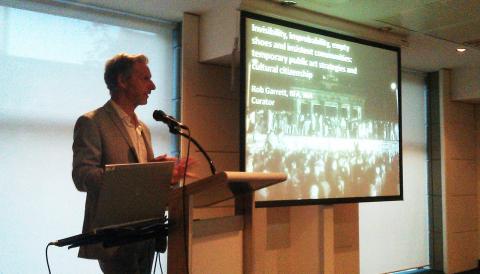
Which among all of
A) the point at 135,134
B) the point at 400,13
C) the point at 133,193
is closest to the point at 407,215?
the point at 400,13

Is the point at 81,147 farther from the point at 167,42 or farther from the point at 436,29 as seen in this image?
the point at 436,29

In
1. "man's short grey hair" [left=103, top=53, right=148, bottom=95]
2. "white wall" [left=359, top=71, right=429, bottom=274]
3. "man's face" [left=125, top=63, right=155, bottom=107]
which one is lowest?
"white wall" [left=359, top=71, right=429, bottom=274]

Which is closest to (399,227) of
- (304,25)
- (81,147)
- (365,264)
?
(365,264)

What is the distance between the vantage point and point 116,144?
2.04 m

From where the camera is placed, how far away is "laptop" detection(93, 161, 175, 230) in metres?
1.53

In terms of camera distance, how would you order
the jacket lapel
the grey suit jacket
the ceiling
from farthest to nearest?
the ceiling → the jacket lapel → the grey suit jacket

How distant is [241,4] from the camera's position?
3.70 meters

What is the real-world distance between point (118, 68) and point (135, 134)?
321mm

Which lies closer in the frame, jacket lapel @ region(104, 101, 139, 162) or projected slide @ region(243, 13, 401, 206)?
jacket lapel @ region(104, 101, 139, 162)

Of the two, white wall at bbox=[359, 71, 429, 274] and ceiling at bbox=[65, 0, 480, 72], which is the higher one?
ceiling at bbox=[65, 0, 480, 72]

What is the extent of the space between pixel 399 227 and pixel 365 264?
0.75m

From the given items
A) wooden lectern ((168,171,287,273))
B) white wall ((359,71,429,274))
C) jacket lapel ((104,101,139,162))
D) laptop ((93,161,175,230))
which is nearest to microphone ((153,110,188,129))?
laptop ((93,161,175,230))

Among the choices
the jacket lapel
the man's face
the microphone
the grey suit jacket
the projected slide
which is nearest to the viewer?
the microphone

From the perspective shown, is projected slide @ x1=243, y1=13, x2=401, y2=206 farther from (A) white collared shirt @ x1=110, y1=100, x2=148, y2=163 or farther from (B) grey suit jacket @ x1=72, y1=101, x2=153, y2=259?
(B) grey suit jacket @ x1=72, y1=101, x2=153, y2=259
